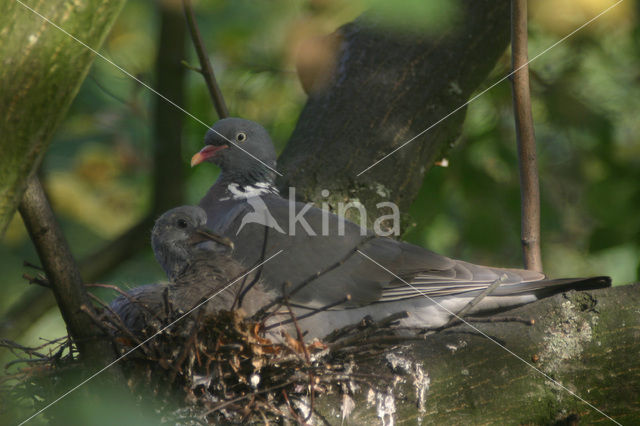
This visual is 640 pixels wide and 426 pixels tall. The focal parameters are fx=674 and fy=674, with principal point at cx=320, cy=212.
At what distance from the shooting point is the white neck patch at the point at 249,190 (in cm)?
365

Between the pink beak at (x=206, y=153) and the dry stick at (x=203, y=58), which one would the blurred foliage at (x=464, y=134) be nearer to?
the pink beak at (x=206, y=153)

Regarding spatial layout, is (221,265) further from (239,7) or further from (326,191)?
(239,7)

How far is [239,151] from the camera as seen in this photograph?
3764mm

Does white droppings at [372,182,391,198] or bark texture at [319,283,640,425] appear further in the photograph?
white droppings at [372,182,391,198]

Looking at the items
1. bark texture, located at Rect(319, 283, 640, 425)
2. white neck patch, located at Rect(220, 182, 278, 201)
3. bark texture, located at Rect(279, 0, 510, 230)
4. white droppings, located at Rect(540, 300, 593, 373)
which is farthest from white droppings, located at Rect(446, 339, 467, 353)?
white neck patch, located at Rect(220, 182, 278, 201)

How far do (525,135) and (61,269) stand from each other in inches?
79.9

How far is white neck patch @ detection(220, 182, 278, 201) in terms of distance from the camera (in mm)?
3652

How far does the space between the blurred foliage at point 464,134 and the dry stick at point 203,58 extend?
→ 1.76 feet

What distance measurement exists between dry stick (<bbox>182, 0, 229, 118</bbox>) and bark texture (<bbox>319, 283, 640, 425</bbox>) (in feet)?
5.95

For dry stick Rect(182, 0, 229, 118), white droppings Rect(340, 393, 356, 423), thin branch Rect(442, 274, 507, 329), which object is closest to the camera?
white droppings Rect(340, 393, 356, 423)

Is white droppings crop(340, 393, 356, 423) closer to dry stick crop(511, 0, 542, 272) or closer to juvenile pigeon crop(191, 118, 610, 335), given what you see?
juvenile pigeon crop(191, 118, 610, 335)

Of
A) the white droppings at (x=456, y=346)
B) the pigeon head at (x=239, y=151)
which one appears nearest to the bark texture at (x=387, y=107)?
the pigeon head at (x=239, y=151)

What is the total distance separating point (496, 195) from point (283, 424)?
8.38ft

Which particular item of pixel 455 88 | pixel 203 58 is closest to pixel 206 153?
pixel 203 58
